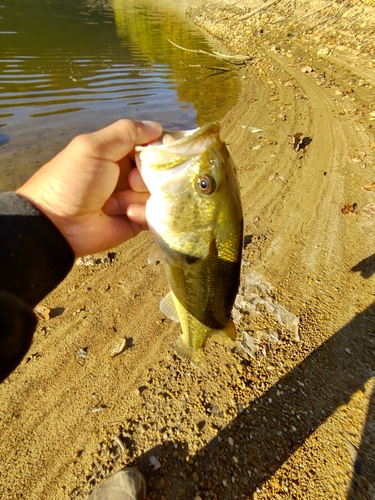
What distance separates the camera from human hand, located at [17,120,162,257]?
234cm

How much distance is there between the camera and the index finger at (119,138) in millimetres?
2322

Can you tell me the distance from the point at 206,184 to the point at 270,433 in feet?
8.78

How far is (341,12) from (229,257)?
78.4ft

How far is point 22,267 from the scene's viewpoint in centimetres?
211

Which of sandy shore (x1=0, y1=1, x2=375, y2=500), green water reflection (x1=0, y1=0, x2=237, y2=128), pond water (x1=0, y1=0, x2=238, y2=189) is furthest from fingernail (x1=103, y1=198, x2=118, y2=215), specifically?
green water reflection (x1=0, y1=0, x2=237, y2=128)

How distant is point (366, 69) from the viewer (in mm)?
13391

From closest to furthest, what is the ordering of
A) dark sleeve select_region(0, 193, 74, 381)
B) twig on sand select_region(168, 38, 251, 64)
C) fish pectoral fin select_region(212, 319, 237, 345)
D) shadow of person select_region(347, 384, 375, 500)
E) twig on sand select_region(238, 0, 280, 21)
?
dark sleeve select_region(0, 193, 74, 381) < fish pectoral fin select_region(212, 319, 237, 345) < shadow of person select_region(347, 384, 375, 500) < twig on sand select_region(168, 38, 251, 64) < twig on sand select_region(238, 0, 280, 21)

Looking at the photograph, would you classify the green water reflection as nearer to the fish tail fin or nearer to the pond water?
the pond water

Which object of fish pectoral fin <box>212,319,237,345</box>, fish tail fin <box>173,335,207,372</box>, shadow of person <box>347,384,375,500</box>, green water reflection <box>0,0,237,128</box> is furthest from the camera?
green water reflection <box>0,0,237,128</box>

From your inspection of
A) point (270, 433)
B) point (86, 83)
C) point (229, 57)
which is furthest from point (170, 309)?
point (229, 57)

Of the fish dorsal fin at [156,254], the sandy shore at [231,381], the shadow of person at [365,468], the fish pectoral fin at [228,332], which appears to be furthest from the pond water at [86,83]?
the shadow of person at [365,468]

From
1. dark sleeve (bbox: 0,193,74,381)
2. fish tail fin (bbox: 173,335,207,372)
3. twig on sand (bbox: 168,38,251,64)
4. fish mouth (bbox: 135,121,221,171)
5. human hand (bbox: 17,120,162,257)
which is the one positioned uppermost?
twig on sand (bbox: 168,38,251,64)

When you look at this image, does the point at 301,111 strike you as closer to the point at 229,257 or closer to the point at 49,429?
the point at 229,257

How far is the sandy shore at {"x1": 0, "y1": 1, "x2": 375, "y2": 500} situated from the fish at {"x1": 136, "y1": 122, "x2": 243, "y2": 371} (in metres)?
1.55
